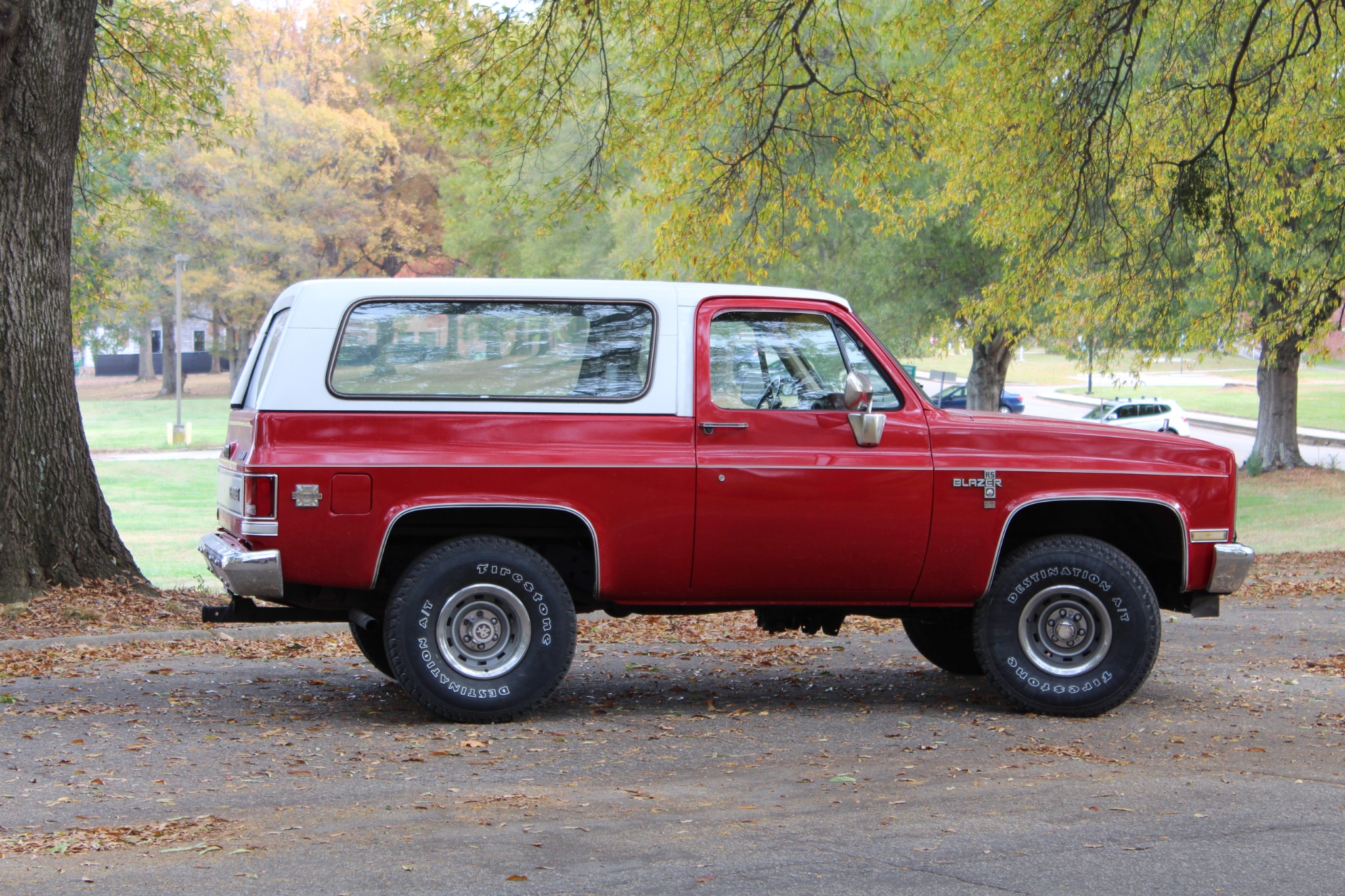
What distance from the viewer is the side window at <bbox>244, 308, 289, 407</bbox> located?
23.6 feet

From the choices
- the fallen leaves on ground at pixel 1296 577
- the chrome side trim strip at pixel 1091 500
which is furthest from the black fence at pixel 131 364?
the chrome side trim strip at pixel 1091 500

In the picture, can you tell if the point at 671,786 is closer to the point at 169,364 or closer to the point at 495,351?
the point at 495,351

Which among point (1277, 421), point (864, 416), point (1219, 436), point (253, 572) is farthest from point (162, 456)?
point (864, 416)

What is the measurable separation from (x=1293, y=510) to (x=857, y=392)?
25558 millimetres

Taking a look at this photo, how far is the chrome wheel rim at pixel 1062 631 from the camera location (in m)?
7.32

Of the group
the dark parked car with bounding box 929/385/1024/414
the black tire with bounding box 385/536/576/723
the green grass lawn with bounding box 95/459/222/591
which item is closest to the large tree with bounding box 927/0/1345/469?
the black tire with bounding box 385/536/576/723

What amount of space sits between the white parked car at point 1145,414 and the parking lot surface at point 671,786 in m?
36.1

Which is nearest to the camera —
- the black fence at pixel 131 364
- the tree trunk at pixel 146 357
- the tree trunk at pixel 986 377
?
the tree trunk at pixel 986 377

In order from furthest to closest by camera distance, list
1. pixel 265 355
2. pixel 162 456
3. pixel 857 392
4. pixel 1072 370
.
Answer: pixel 1072 370
pixel 162 456
pixel 265 355
pixel 857 392

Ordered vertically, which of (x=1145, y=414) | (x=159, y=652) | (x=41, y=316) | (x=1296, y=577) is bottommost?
(x=1296, y=577)

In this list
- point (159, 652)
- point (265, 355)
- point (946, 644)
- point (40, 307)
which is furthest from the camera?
point (40, 307)

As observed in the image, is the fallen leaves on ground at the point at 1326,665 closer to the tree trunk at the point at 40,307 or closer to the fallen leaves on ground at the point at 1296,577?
the fallen leaves on ground at the point at 1296,577

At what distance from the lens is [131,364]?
8744cm

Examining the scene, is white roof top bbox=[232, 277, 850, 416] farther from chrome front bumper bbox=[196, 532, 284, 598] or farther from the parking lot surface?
the parking lot surface
